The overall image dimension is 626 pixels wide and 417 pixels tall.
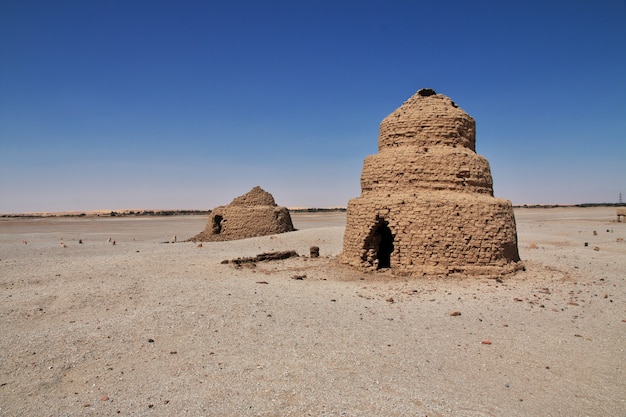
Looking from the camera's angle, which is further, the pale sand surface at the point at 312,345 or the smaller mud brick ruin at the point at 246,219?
the smaller mud brick ruin at the point at 246,219

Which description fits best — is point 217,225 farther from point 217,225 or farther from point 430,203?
point 430,203

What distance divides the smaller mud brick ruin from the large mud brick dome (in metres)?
11.7

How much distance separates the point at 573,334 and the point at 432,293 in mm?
3007

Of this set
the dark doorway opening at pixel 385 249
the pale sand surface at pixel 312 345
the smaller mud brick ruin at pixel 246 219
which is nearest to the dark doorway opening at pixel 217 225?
the smaller mud brick ruin at pixel 246 219

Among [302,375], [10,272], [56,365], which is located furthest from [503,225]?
[10,272]

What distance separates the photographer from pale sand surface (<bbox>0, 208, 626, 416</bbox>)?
16.2 feet

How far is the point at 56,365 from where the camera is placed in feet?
19.6

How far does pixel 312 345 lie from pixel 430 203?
5903mm

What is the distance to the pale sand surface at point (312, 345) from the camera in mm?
4941

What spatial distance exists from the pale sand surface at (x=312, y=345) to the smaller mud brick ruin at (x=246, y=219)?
12558 millimetres

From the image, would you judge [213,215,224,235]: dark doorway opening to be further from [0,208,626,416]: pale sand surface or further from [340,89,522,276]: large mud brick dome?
[340,89,522,276]: large mud brick dome

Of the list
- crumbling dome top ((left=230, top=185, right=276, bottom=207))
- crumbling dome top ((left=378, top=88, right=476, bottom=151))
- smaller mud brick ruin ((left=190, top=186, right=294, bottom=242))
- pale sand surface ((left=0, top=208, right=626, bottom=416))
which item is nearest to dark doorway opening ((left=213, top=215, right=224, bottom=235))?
smaller mud brick ruin ((left=190, top=186, right=294, bottom=242))

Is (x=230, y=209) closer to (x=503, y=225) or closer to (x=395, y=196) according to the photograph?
(x=395, y=196)

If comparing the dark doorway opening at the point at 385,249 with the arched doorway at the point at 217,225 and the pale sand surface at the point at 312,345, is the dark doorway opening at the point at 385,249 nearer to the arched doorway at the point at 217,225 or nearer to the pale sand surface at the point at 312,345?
the pale sand surface at the point at 312,345
